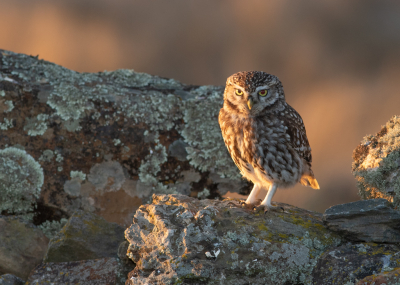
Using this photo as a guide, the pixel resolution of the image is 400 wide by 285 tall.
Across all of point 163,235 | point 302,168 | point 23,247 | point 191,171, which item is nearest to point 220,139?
point 191,171

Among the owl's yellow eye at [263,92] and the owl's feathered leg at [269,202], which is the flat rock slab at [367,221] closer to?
the owl's feathered leg at [269,202]

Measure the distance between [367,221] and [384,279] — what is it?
65cm

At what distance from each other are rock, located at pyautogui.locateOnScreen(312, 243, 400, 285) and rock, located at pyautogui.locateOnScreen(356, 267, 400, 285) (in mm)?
189

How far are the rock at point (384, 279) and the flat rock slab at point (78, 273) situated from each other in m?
1.69

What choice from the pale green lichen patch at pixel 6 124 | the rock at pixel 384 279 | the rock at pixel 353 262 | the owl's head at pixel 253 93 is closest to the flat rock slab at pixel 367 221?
the rock at pixel 353 262

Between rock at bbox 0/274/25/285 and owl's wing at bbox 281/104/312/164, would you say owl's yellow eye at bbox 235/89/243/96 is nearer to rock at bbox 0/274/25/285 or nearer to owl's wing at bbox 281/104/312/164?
owl's wing at bbox 281/104/312/164

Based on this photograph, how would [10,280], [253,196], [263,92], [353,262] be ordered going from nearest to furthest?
[353,262] → [10,280] → [263,92] → [253,196]

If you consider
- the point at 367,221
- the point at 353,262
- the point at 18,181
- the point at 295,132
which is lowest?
the point at 353,262

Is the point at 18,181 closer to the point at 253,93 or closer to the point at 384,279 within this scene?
the point at 253,93

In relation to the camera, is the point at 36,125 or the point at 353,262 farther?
the point at 36,125

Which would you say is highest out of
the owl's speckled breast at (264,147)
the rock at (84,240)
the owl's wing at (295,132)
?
the owl's wing at (295,132)

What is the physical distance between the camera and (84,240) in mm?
3223

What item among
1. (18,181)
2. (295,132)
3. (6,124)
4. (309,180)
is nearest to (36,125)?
(6,124)

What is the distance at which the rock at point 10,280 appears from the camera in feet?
9.12
